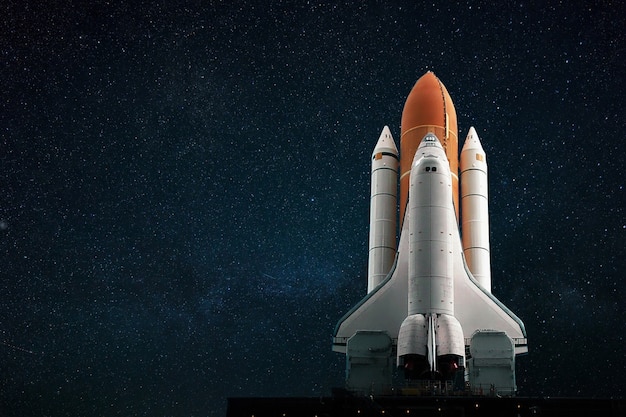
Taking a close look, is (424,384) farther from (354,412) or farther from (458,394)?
(354,412)

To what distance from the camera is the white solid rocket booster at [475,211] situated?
2425cm

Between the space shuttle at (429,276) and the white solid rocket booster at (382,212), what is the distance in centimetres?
4

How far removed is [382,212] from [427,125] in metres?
3.80

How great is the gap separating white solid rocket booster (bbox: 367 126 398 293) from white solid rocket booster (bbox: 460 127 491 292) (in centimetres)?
264

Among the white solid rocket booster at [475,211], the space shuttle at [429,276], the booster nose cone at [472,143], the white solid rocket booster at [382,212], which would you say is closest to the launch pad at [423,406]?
the space shuttle at [429,276]

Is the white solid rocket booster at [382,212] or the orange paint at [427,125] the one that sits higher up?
the orange paint at [427,125]

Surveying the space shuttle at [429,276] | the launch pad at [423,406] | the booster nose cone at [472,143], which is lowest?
the launch pad at [423,406]

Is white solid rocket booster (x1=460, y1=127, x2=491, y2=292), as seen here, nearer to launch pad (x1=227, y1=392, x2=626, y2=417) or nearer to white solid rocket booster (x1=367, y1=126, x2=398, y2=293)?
white solid rocket booster (x1=367, y1=126, x2=398, y2=293)

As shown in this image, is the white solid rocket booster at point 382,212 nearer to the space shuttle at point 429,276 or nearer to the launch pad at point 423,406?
the space shuttle at point 429,276

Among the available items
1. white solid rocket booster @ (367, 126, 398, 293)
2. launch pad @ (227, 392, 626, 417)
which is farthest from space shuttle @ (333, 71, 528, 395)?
launch pad @ (227, 392, 626, 417)

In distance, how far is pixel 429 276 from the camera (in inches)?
787

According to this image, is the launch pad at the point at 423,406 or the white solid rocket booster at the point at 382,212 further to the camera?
the white solid rocket booster at the point at 382,212

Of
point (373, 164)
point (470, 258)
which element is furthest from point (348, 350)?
point (373, 164)

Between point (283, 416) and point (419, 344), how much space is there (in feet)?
14.4
